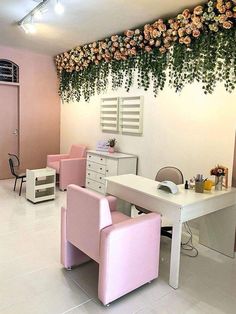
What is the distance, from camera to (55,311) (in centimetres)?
204

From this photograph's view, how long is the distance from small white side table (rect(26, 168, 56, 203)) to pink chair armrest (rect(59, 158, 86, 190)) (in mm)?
505

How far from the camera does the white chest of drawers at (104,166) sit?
14.9ft

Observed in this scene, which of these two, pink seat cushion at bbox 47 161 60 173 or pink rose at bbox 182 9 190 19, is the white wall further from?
pink seat cushion at bbox 47 161 60 173

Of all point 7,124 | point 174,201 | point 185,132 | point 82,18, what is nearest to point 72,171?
point 7,124

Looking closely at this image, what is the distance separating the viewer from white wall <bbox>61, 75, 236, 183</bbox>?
3.29 meters

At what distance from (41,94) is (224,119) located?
455 centimetres

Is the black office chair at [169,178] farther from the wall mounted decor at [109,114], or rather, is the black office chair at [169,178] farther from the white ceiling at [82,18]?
the white ceiling at [82,18]

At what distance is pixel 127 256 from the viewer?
2125 millimetres

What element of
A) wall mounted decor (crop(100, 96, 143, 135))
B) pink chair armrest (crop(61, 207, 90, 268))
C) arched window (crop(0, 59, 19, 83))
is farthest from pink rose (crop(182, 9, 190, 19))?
arched window (crop(0, 59, 19, 83))

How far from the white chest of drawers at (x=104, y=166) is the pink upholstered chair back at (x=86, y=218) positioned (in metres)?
2.19

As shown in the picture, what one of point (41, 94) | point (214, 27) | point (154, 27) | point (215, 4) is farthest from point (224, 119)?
point (41, 94)

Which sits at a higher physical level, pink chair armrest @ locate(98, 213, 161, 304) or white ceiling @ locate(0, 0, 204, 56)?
white ceiling @ locate(0, 0, 204, 56)

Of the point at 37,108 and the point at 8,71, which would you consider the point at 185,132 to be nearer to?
the point at 37,108

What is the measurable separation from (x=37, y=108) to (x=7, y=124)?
2.59 ft
